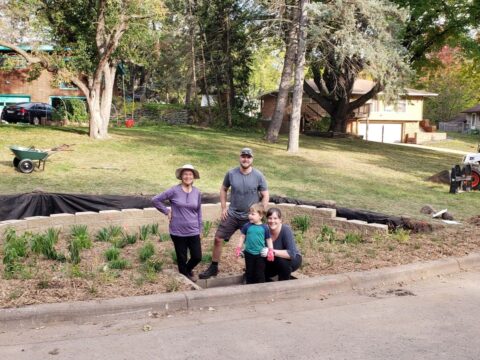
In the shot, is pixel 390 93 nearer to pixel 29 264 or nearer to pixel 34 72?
pixel 34 72

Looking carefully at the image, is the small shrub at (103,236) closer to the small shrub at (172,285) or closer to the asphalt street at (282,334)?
the small shrub at (172,285)

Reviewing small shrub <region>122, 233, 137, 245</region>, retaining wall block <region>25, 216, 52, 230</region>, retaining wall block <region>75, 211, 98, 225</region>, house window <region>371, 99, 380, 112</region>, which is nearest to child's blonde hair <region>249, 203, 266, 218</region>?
small shrub <region>122, 233, 137, 245</region>

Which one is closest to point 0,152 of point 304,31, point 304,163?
point 304,163

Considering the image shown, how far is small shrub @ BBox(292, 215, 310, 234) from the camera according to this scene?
952 centimetres

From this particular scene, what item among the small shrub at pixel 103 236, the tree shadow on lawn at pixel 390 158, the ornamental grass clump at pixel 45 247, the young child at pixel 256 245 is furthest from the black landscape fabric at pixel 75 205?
the tree shadow on lawn at pixel 390 158

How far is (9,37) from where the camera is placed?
20969 mm

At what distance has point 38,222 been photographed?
8719 mm

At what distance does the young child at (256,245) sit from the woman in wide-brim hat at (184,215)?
0.66 m

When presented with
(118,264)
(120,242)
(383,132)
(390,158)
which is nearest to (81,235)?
(120,242)

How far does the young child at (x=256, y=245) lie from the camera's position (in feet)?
20.7

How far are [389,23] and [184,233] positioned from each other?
738 inches

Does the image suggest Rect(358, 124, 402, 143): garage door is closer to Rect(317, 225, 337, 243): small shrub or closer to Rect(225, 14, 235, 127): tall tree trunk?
Rect(225, 14, 235, 127): tall tree trunk

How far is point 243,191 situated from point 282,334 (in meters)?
2.45

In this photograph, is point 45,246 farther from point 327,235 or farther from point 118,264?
point 327,235
